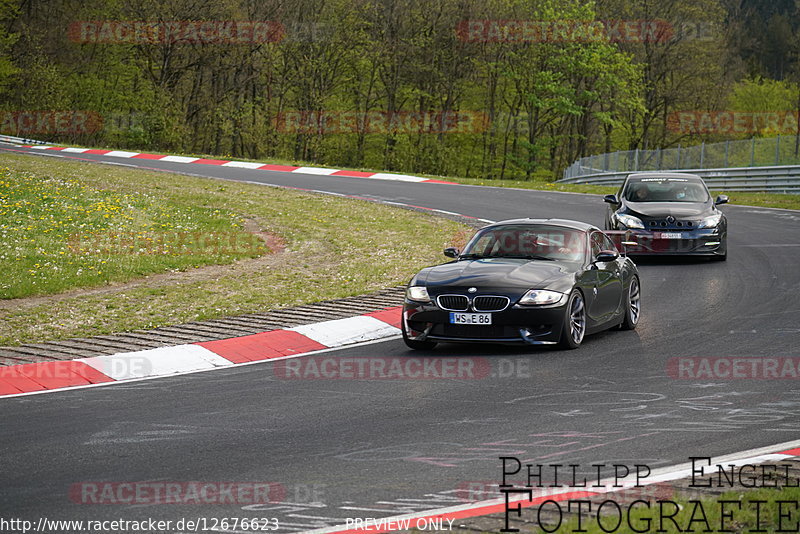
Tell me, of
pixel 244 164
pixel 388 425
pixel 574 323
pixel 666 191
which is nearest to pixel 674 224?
pixel 666 191

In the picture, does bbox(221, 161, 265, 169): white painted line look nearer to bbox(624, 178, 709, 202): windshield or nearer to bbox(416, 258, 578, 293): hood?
bbox(624, 178, 709, 202): windshield

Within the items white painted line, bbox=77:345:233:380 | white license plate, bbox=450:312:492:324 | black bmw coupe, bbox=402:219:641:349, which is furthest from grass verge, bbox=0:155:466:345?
white license plate, bbox=450:312:492:324

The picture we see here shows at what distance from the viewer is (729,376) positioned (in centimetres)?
942

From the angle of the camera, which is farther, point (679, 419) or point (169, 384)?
point (169, 384)

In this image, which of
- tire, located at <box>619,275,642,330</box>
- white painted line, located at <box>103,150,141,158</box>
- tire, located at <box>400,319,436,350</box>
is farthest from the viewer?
white painted line, located at <box>103,150,141,158</box>

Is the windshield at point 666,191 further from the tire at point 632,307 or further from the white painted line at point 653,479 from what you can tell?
the white painted line at point 653,479

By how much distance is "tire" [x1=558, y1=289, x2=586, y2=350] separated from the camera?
414 inches

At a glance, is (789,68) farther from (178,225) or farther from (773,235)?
(178,225)

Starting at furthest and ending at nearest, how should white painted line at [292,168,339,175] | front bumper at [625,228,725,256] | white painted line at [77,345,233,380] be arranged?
white painted line at [292,168,339,175], front bumper at [625,228,725,256], white painted line at [77,345,233,380]

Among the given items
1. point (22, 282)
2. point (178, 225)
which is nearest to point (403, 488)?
point (22, 282)

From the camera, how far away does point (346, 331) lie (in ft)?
39.2

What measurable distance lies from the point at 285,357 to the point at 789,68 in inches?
4329

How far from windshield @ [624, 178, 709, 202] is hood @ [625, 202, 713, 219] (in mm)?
284

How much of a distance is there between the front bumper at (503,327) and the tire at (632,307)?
201 centimetres
